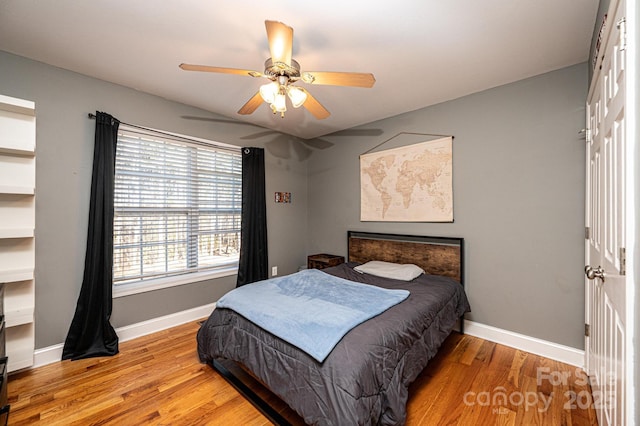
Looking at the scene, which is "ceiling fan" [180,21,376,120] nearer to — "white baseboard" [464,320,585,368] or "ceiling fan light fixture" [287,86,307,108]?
"ceiling fan light fixture" [287,86,307,108]

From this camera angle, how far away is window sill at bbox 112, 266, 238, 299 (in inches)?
107

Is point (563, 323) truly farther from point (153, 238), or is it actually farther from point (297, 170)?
point (153, 238)

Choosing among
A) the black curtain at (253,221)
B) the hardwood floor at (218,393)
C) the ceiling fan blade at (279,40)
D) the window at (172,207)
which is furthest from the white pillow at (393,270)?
the ceiling fan blade at (279,40)

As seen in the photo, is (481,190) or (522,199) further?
(481,190)

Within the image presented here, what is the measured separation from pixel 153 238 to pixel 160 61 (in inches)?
69.8

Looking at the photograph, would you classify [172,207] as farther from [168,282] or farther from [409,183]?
[409,183]

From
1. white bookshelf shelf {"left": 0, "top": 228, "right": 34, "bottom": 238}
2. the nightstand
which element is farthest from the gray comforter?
the nightstand

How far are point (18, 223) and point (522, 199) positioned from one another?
426 centimetres

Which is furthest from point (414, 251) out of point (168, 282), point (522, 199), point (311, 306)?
point (168, 282)

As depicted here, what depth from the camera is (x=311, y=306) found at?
190 cm

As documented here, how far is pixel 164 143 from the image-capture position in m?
2.99

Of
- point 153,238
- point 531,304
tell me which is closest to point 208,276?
point 153,238

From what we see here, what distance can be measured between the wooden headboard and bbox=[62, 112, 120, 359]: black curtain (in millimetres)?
2769

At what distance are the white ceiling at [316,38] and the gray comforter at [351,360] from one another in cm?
196
